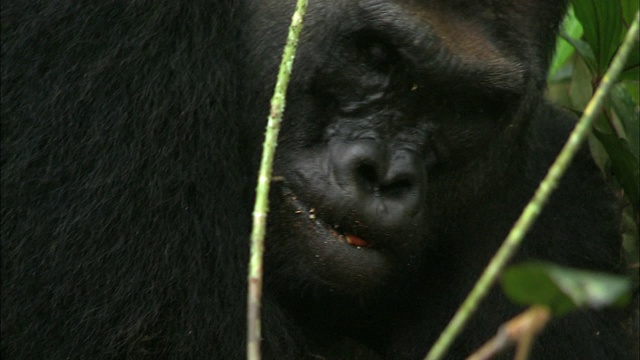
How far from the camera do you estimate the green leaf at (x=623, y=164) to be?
3.48m

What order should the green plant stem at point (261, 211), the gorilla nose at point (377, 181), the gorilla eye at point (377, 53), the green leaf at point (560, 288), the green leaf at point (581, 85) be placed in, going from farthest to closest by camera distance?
the green leaf at point (581, 85) < the gorilla eye at point (377, 53) < the gorilla nose at point (377, 181) < the green plant stem at point (261, 211) < the green leaf at point (560, 288)

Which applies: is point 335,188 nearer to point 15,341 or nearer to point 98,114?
point 98,114

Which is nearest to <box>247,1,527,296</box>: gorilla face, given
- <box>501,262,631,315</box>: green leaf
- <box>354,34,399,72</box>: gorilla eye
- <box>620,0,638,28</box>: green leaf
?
<box>354,34,399,72</box>: gorilla eye

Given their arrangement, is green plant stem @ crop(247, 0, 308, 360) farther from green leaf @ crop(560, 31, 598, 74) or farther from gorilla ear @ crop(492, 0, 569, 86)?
green leaf @ crop(560, 31, 598, 74)

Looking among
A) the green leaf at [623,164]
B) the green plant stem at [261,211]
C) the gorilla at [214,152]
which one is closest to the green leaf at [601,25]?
the green leaf at [623,164]

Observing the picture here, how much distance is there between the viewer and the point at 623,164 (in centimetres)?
354

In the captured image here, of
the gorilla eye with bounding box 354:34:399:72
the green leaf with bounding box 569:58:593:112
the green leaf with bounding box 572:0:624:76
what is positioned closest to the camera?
the gorilla eye with bounding box 354:34:399:72

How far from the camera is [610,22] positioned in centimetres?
330

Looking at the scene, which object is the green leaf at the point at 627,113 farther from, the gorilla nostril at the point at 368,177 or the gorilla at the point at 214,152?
the gorilla nostril at the point at 368,177

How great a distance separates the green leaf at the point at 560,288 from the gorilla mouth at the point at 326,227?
1.26 meters

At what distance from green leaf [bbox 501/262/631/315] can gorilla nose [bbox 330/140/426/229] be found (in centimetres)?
120

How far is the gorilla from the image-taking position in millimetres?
2500

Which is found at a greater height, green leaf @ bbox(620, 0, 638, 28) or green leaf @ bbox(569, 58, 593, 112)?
green leaf @ bbox(620, 0, 638, 28)

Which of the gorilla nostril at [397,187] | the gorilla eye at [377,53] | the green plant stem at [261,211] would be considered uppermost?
the green plant stem at [261,211]
